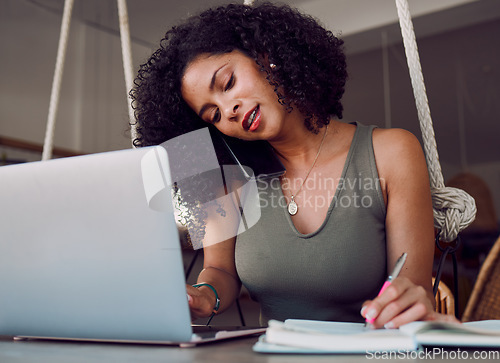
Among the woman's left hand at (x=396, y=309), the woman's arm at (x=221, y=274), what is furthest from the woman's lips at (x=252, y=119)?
the woman's left hand at (x=396, y=309)

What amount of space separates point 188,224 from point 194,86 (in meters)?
0.38

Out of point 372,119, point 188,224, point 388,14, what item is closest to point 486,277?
point 188,224

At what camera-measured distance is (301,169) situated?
1.19 metres

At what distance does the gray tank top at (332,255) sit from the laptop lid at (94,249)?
53cm

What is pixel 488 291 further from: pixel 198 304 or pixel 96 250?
pixel 96 250

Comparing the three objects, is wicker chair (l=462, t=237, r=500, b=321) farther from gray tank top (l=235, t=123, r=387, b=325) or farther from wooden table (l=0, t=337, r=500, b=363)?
wooden table (l=0, t=337, r=500, b=363)

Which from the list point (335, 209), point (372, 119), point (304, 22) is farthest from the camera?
point (372, 119)

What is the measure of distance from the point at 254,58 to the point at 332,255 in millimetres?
462

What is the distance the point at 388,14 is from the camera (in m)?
3.29

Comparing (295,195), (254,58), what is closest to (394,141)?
(295,195)

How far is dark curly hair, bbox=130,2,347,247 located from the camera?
1075mm

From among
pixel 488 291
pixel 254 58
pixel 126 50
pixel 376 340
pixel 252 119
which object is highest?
pixel 126 50

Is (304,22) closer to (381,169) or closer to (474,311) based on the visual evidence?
(381,169)

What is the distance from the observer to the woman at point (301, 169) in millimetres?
1016
